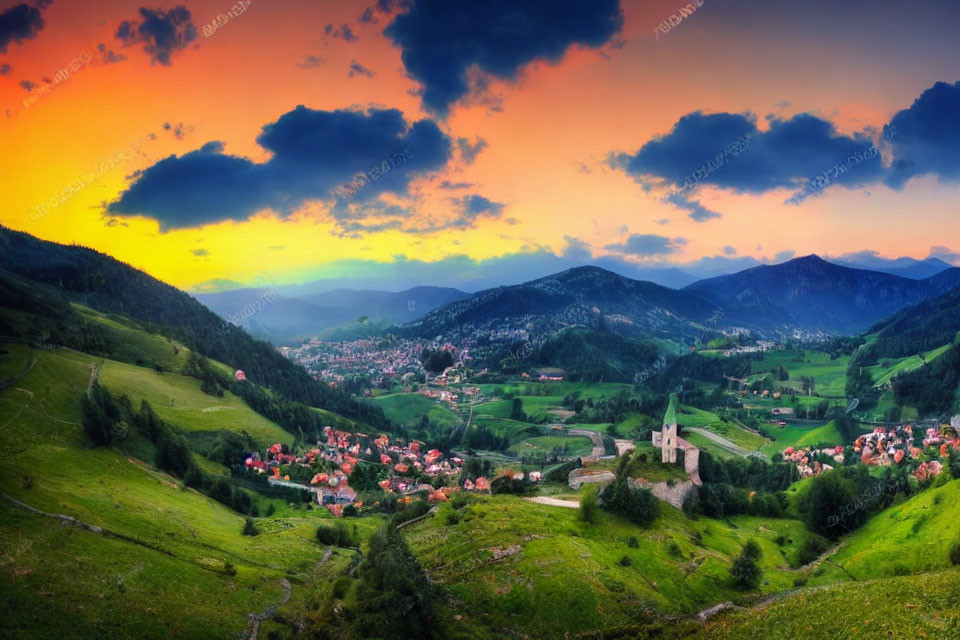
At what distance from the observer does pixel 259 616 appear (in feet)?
136

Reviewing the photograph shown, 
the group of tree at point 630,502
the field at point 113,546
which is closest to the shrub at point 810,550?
the group of tree at point 630,502

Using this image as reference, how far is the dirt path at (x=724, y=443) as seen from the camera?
417 ft

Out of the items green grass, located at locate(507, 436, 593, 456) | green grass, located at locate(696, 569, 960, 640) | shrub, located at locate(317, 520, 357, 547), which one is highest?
green grass, located at locate(696, 569, 960, 640)

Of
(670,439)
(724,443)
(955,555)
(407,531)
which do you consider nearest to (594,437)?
(724,443)

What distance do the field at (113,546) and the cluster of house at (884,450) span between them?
77.3 m

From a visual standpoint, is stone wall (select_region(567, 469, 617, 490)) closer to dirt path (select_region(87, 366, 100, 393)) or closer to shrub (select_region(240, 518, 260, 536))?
shrub (select_region(240, 518, 260, 536))

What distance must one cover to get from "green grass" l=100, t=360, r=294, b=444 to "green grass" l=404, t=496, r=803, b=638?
6900 cm

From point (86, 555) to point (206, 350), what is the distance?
486ft

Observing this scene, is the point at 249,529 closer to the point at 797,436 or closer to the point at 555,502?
the point at 555,502

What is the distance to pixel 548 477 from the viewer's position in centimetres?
7556

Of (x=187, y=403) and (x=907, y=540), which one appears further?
(x=187, y=403)

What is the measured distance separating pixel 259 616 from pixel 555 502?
30742mm

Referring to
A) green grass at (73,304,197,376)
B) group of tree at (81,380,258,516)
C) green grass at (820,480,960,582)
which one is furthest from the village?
green grass at (820,480,960,582)

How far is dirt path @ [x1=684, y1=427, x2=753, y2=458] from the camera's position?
417 feet
